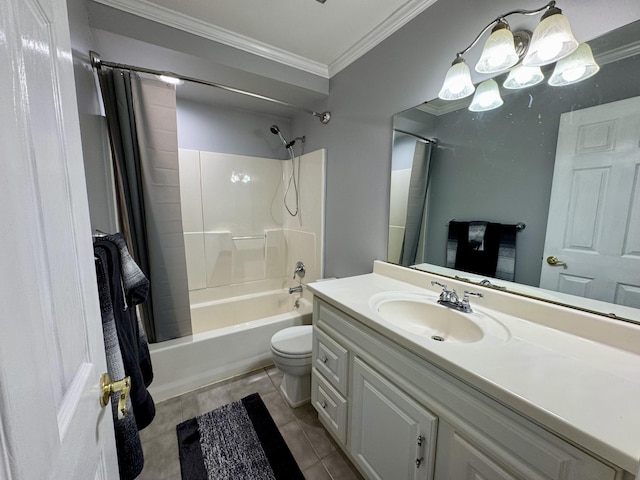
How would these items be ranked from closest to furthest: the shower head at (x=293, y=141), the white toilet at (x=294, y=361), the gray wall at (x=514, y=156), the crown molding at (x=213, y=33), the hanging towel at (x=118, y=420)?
the hanging towel at (x=118, y=420)
the gray wall at (x=514, y=156)
the crown molding at (x=213, y=33)
the white toilet at (x=294, y=361)
the shower head at (x=293, y=141)

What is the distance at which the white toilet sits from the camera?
1.55 meters

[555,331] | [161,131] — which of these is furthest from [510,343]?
[161,131]

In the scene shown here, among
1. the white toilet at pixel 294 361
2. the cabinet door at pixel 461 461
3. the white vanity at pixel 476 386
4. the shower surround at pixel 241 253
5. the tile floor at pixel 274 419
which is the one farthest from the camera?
the shower surround at pixel 241 253

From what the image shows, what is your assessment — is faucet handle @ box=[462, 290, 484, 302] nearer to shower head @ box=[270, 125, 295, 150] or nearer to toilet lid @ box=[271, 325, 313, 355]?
toilet lid @ box=[271, 325, 313, 355]

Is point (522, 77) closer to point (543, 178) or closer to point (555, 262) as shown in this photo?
point (543, 178)

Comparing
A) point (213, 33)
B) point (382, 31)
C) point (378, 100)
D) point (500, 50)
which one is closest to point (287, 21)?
point (213, 33)

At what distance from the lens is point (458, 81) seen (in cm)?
117

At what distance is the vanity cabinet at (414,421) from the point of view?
1.92 feet

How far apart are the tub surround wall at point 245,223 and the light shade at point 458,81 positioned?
1135 millimetres

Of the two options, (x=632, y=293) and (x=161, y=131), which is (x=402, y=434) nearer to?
(x=632, y=293)

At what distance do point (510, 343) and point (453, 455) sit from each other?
0.39 metres

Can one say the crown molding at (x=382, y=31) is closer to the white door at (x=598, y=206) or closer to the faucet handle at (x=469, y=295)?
the white door at (x=598, y=206)

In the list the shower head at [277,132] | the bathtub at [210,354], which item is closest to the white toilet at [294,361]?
the bathtub at [210,354]

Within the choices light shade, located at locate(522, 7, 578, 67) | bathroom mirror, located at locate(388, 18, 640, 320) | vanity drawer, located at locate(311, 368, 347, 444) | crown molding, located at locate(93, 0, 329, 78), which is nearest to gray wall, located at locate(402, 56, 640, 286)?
bathroom mirror, located at locate(388, 18, 640, 320)
